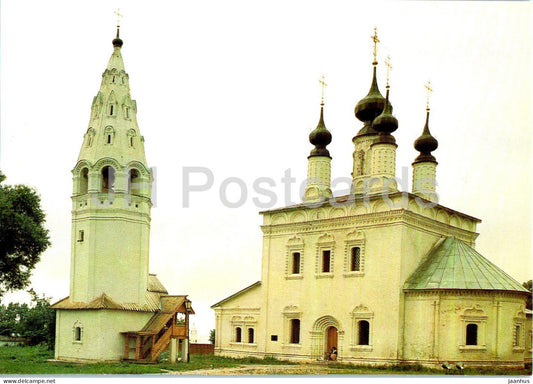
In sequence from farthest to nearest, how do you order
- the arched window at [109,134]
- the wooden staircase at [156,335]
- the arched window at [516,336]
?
the arched window at [109,134], the wooden staircase at [156,335], the arched window at [516,336]

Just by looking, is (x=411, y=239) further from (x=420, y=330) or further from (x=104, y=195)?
(x=104, y=195)

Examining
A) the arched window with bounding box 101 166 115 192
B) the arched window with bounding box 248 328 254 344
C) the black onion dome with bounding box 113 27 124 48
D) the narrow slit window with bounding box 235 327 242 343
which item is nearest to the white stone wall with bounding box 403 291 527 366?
the arched window with bounding box 248 328 254 344

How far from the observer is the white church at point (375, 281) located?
20.1 meters

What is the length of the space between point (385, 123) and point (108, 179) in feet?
33.5

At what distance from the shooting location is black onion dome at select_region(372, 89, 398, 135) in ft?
76.2

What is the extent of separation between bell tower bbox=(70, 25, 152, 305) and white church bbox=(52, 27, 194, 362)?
34 mm

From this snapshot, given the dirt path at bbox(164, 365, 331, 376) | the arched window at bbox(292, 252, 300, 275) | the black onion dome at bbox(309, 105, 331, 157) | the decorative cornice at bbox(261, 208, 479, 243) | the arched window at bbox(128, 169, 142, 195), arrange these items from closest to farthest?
the dirt path at bbox(164, 365, 331, 376) < the decorative cornice at bbox(261, 208, 479, 243) < the arched window at bbox(128, 169, 142, 195) < the arched window at bbox(292, 252, 300, 275) < the black onion dome at bbox(309, 105, 331, 157)

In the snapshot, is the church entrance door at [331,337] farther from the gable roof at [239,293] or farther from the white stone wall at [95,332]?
the white stone wall at [95,332]

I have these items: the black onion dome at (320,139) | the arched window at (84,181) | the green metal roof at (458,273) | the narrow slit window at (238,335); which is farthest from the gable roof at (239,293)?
the arched window at (84,181)

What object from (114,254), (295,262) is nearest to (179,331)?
(114,254)

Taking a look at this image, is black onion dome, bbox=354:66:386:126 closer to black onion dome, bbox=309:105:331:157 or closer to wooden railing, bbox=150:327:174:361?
black onion dome, bbox=309:105:331:157

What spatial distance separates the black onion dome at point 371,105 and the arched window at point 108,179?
9701 millimetres

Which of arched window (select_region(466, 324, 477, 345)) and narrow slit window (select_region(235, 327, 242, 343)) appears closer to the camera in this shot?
arched window (select_region(466, 324, 477, 345))

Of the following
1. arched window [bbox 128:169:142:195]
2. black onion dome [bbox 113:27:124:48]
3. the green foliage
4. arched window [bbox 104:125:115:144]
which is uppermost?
black onion dome [bbox 113:27:124:48]
